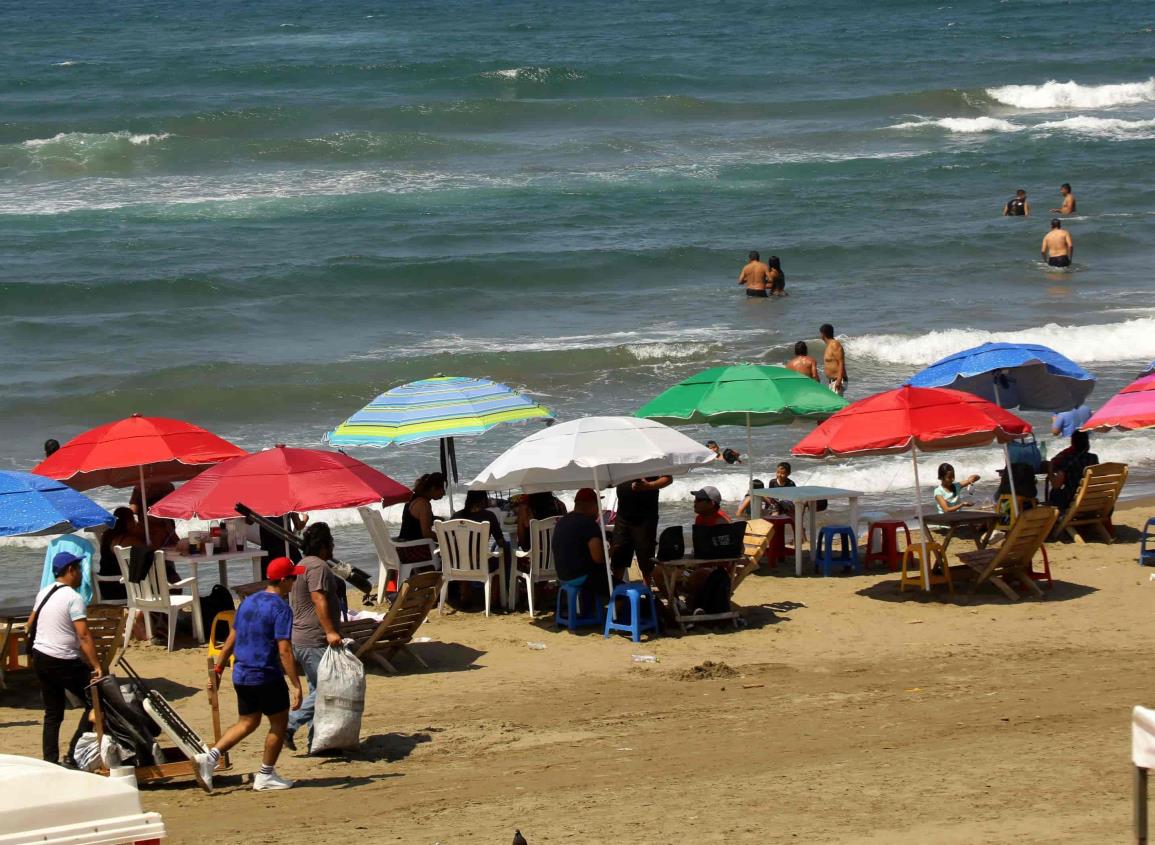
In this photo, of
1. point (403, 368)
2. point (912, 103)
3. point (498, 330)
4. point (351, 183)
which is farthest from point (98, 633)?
point (912, 103)

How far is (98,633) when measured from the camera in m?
9.59

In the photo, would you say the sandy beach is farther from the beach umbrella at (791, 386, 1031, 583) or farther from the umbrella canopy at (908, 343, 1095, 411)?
the umbrella canopy at (908, 343, 1095, 411)

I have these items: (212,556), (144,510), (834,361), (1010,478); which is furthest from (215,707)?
(834,361)

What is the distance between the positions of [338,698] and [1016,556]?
558 centimetres

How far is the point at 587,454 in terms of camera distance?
10695 millimetres

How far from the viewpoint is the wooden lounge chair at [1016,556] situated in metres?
11.4

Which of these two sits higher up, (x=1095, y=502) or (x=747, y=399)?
(x=747, y=399)

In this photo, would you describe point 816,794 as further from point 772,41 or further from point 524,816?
point 772,41

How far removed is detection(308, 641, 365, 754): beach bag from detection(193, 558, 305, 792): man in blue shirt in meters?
0.49

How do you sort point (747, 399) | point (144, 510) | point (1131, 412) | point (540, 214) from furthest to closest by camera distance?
point (540, 214) < point (747, 399) < point (1131, 412) < point (144, 510)

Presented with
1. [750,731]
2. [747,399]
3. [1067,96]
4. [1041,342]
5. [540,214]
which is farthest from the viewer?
[1067,96]

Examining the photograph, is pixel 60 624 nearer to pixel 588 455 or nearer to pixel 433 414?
pixel 588 455

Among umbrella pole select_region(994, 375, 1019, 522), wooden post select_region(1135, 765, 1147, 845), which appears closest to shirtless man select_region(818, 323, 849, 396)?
umbrella pole select_region(994, 375, 1019, 522)

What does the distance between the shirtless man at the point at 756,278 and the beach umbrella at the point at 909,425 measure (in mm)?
15166
